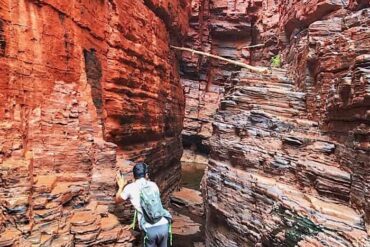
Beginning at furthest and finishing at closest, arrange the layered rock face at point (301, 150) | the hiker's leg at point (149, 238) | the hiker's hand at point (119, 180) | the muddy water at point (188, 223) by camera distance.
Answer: the muddy water at point (188, 223) < the hiker's hand at point (119, 180) < the layered rock face at point (301, 150) < the hiker's leg at point (149, 238)

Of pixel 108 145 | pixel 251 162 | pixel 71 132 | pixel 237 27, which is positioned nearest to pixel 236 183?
pixel 251 162

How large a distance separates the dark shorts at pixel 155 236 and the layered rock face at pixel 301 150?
3140 millimetres

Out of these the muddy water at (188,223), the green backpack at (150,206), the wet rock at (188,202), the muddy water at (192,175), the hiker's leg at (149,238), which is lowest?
the muddy water at (192,175)

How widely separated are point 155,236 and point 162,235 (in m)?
0.13

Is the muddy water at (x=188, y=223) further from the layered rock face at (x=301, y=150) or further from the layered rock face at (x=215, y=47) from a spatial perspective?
the layered rock face at (x=215, y=47)

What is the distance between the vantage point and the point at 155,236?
18.9 feet

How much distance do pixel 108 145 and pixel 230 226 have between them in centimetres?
461

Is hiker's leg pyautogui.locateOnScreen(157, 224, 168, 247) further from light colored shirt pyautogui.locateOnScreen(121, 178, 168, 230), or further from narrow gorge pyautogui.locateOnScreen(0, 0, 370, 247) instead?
narrow gorge pyautogui.locateOnScreen(0, 0, 370, 247)

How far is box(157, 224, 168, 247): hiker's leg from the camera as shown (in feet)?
19.0

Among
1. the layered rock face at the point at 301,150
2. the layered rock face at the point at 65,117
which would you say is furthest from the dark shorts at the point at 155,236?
the layered rock face at the point at 301,150

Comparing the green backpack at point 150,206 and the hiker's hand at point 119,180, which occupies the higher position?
the green backpack at point 150,206

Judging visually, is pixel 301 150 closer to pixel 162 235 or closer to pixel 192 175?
pixel 162 235

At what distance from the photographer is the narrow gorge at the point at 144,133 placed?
6.71 metres

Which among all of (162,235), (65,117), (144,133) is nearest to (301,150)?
(162,235)
